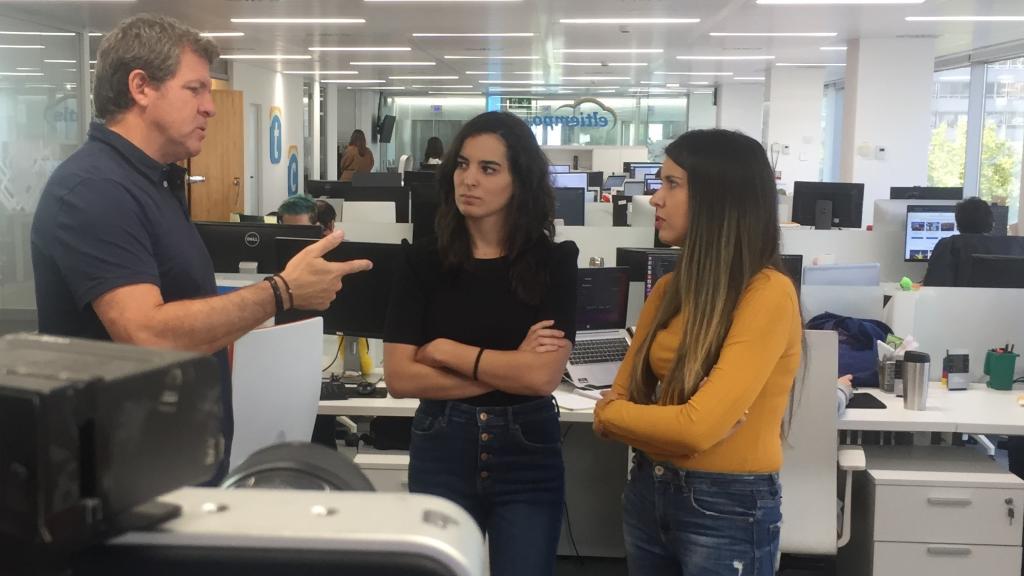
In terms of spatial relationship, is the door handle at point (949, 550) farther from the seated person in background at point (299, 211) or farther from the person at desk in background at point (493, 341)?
the seated person in background at point (299, 211)

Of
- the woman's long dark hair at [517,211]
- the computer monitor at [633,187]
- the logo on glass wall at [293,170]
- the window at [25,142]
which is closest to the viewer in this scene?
the woman's long dark hair at [517,211]

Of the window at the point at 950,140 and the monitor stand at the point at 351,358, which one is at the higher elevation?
the window at the point at 950,140

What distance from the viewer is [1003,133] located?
39.2ft

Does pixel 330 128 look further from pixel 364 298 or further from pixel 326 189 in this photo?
pixel 364 298

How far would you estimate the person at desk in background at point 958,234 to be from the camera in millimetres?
5953

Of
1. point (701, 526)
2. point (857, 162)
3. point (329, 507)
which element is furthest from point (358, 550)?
point (857, 162)

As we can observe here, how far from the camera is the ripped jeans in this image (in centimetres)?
183

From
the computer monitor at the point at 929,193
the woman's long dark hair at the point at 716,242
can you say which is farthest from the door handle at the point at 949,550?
the computer monitor at the point at 929,193

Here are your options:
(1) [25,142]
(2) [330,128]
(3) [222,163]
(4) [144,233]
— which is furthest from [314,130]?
(4) [144,233]

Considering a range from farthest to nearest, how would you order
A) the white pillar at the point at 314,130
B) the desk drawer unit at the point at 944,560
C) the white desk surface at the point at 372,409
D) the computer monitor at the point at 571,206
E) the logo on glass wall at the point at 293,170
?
1. the white pillar at the point at 314,130
2. the logo on glass wall at the point at 293,170
3. the computer monitor at the point at 571,206
4. the white desk surface at the point at 372,409
5. the desk drawer unit at the point at 944,560

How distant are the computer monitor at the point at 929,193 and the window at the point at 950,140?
12.4 feet

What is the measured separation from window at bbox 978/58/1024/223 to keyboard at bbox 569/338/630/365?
9149 mm

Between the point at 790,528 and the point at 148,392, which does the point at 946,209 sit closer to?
the point at 790,528

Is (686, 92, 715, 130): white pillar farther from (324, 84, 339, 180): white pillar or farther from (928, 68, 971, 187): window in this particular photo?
(928, 68, 971, 187): window
